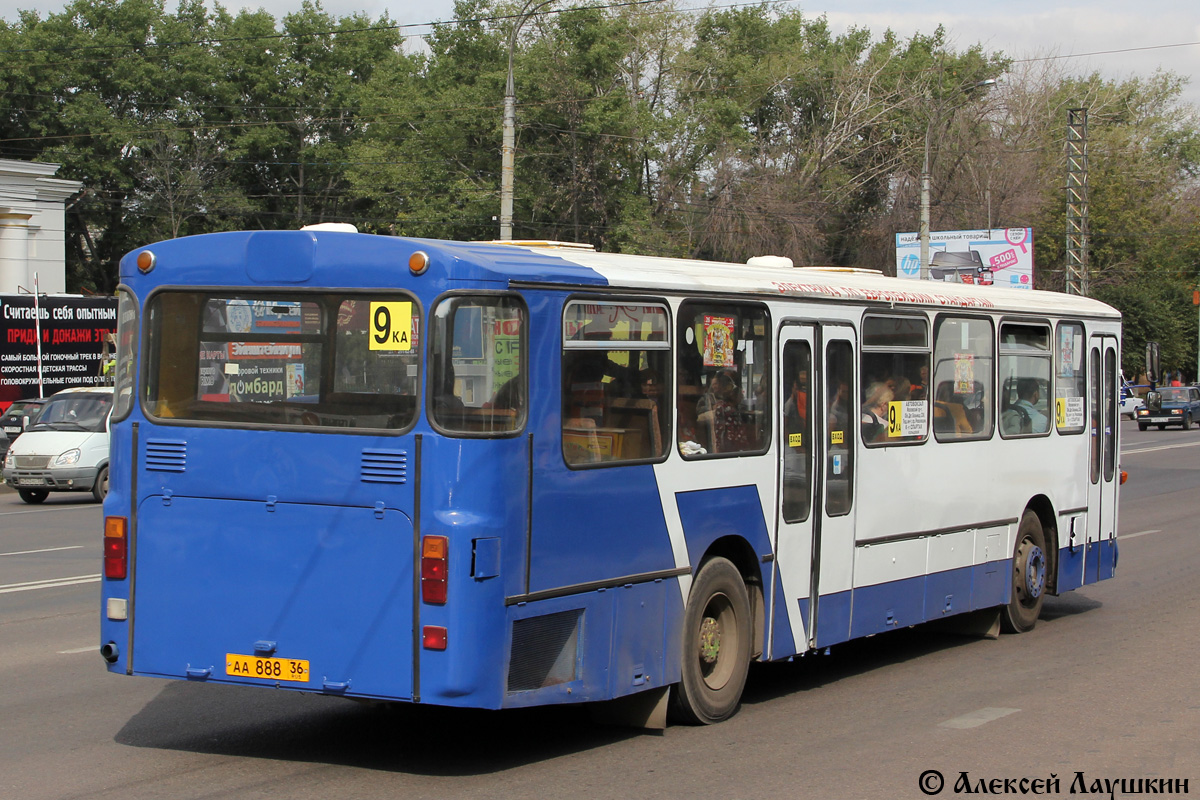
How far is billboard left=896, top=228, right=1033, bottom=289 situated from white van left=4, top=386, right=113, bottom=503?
36.6 metres

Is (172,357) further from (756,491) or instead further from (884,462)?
(884,462)

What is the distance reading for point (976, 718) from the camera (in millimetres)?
7953

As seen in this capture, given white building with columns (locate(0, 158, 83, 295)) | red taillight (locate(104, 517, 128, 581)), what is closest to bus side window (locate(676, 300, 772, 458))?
red taillight (locate(104, 517, 128, 581))

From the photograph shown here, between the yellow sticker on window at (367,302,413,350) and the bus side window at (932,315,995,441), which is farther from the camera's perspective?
the bus side window at (932,315,995,441)

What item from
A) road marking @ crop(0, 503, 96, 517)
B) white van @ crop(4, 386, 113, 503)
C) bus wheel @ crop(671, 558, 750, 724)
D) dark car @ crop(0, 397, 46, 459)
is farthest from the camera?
dark car @ crop(0, 397, 46, 459)

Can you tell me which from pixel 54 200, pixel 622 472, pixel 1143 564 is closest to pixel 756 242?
pixel 54 200

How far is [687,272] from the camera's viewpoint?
7660 mm

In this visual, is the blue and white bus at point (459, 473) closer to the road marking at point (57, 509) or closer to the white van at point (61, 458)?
the road marking at point (57, 509)

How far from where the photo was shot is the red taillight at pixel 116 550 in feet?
22.4

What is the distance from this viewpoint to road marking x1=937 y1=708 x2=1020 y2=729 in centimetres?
776

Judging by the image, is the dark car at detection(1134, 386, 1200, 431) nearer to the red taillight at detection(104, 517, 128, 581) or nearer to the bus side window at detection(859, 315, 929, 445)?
the bus side window at detection(859, 315, 929, 445)

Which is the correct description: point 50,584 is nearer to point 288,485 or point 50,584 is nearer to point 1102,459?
point 288,485

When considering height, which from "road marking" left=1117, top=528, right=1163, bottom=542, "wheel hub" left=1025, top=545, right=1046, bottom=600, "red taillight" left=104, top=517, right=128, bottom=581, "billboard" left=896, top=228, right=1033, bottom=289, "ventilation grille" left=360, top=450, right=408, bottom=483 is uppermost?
"billboard" left=896, top=228, right=1033, bottom=289

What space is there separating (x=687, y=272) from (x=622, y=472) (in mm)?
1352
